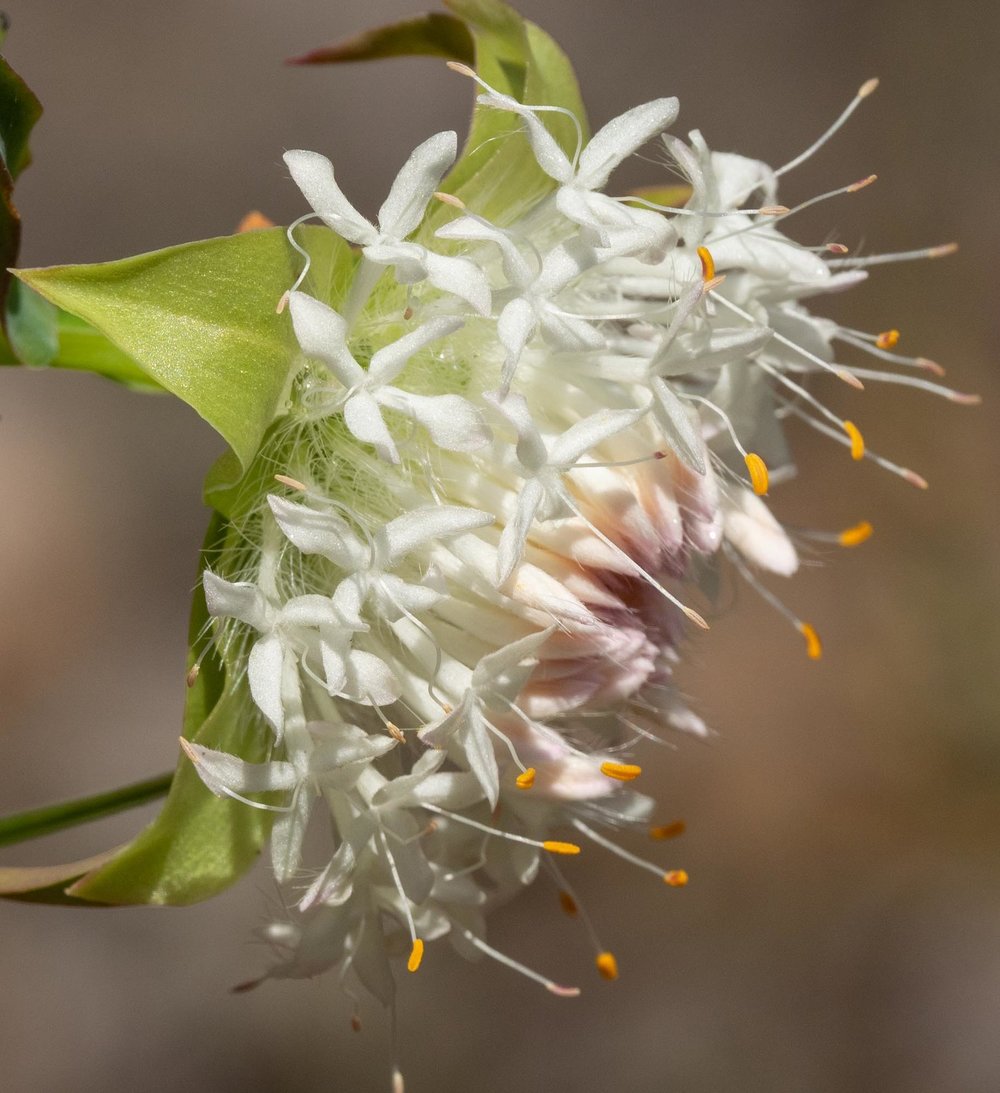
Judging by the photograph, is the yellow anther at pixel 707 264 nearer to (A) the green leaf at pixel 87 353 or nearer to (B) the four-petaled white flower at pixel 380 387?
(B) the four-petaled white flower at pixel 380 387

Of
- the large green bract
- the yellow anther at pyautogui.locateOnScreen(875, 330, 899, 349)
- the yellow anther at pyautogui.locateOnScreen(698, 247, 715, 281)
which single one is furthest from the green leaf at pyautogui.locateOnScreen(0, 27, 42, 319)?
the yellow anther at pyautogui.locateOnScreen(875, 330, 899, 349)

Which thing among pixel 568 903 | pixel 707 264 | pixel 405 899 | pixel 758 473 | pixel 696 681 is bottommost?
pixel 696 681

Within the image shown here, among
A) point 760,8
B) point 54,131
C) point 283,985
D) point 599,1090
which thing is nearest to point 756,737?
point 599,1090

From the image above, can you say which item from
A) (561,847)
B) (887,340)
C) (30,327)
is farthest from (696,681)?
(30,327)

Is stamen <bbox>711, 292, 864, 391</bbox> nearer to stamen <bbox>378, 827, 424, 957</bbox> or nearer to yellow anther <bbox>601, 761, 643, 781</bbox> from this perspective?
yellow anther <bbox>601, 761, 643, 781</bbox>

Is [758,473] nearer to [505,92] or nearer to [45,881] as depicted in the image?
[505,92]

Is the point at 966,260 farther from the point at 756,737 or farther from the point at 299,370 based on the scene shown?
the point at 299,370

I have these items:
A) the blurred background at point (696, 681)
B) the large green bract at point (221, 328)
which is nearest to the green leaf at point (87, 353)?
the large green bract at point (221, 328)
